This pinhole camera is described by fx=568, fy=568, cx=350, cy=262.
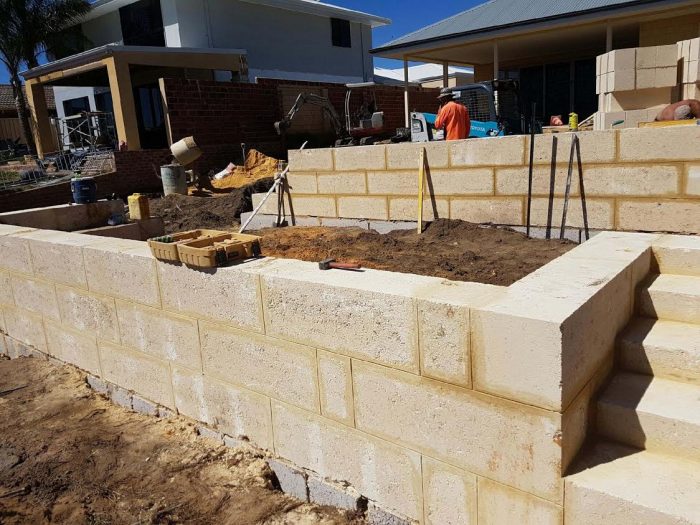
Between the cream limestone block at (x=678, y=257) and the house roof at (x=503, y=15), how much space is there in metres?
11.8

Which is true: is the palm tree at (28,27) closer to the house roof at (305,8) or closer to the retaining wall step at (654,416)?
the house roof at (305,8)

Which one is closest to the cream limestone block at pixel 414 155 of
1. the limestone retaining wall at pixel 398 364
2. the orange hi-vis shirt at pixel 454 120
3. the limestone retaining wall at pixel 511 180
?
the limestone retaining wall at pixel 511 180

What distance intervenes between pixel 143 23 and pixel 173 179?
12.4 meters

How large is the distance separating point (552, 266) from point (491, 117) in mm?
9836

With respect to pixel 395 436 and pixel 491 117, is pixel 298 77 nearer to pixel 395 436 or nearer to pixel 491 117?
pixel 491 117

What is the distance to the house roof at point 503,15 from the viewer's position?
543 inches

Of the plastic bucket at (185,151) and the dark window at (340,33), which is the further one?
the dark window at (340,33)

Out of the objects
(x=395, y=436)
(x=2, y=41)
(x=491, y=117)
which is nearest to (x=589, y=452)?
(x=395, y=436)

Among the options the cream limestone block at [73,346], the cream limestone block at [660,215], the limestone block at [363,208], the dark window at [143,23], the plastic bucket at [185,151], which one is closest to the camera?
the cream limestone block at [73,346]

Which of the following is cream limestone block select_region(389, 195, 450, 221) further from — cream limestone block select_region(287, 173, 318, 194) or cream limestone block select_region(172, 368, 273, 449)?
cream limestone block select_region(172, 368, 273, 449)

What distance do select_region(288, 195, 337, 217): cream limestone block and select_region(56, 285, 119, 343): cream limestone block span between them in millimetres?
4859

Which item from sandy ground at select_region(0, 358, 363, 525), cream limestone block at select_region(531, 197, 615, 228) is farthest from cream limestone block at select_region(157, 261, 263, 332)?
cream limestone block at select_region(531, 197, 615, 228)

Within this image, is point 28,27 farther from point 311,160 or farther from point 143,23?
point 311,160

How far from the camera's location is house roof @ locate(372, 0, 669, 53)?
13797 mm
